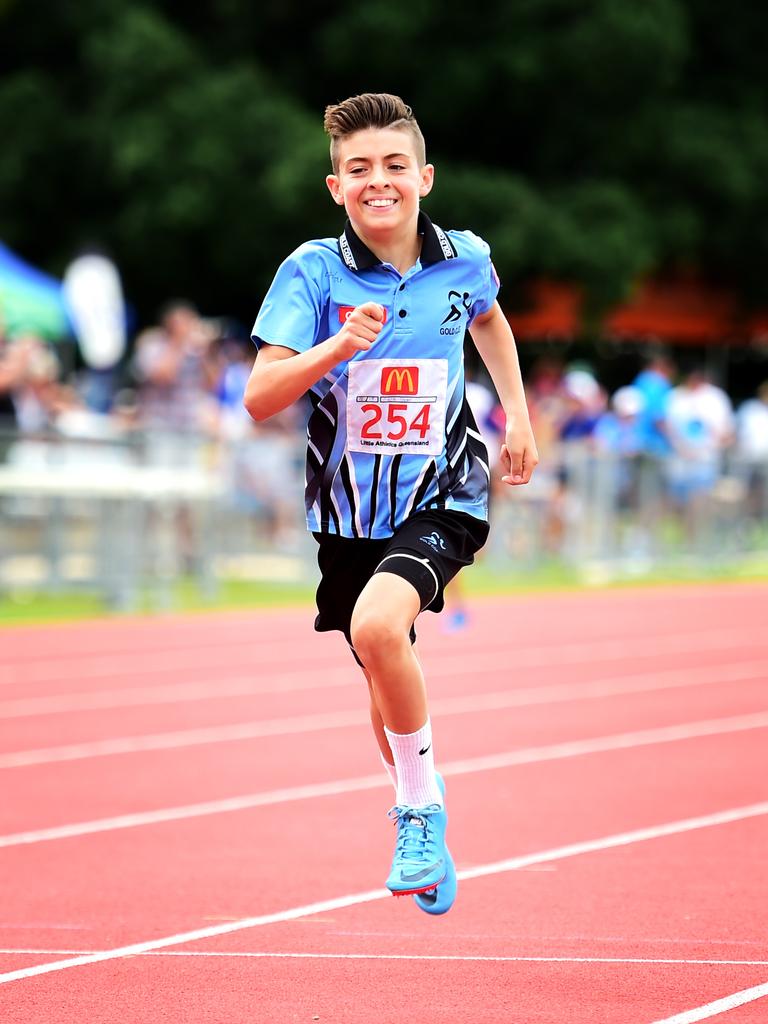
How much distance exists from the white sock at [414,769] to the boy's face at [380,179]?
1.26 meters

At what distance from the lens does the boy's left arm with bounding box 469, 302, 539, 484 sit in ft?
17.1

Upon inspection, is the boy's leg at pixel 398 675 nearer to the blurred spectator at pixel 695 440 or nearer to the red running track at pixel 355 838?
the red running track at pixel 355 838

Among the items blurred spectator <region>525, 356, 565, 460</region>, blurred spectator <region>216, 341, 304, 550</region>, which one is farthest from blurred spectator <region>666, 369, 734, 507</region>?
blurred spectator <region>216, 341, 304, 550</region>

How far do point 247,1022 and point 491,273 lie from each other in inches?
81.6

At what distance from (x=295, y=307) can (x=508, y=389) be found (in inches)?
27.4

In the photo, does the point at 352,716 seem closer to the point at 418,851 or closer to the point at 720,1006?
the point at 418,851

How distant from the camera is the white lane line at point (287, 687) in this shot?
1075 cm

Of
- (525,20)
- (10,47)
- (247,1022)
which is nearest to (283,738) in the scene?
(247,1022)

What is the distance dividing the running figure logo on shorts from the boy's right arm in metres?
0.49

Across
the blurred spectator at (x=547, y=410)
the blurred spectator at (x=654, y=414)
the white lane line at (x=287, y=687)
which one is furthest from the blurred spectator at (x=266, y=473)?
the blurred spectator at (x=654, y=414)

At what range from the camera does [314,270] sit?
16.4ft

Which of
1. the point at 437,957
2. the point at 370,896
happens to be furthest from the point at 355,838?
the point at 437,957

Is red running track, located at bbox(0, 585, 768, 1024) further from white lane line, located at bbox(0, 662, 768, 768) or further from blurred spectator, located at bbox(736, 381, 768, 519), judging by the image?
blurred spectator, located at bbox(736, 381, 768, 519)

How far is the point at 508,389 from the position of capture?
17.4 feet
